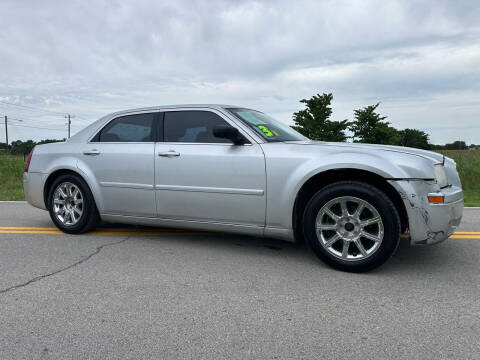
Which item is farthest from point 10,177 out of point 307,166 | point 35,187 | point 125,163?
point 307,166

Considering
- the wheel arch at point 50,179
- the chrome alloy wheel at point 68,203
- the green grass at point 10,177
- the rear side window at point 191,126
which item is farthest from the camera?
the green grass at point 10,177

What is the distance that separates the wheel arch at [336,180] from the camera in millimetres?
3650

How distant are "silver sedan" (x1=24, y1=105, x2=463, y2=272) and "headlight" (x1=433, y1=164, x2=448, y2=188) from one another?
0.07 feet

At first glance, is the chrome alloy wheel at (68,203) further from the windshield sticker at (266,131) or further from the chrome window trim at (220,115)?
the windshield sticker at (266,131)

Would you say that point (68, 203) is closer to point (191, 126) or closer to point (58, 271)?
point (58, 271)

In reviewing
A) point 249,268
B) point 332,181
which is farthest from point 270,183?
point 249,268

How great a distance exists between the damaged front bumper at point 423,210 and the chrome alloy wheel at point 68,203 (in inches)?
147

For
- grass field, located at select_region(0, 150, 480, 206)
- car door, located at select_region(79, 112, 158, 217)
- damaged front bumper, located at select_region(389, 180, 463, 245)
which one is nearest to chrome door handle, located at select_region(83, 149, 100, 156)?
car door, located at select_region(79, 112, 158, 217)

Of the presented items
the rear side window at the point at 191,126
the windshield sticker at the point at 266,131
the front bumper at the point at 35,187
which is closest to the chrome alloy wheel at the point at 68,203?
the front bumper at the point at 35,187

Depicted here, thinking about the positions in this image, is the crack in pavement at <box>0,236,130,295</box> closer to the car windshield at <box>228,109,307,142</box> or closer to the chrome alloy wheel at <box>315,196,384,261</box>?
the car windshield at <box>228,109,307,142</box>

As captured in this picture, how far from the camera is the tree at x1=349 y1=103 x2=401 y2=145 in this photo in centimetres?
3747

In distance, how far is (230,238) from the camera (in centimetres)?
494

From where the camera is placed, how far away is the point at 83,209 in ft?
16.6

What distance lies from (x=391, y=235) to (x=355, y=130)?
36324mm
